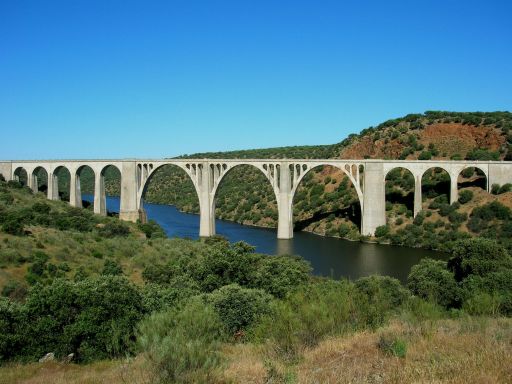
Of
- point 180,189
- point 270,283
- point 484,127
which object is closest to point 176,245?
point 270,283

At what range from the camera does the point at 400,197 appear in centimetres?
4497

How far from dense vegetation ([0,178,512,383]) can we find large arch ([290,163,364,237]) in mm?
21102

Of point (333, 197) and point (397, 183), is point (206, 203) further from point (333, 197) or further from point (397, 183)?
point (397, 183)

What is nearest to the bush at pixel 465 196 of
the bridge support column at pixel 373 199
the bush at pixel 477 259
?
the bridge support column at pixel 373 199

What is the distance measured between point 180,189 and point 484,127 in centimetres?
4630

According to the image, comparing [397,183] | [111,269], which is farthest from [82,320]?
[397,183]

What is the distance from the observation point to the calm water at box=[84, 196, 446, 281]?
29.2 meters

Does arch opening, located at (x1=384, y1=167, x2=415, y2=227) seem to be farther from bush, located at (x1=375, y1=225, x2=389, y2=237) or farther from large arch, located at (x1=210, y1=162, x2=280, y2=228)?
large arch, located at (x1=210, y1=162, x2=280, y2=228)

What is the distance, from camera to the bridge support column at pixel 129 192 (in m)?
47.4

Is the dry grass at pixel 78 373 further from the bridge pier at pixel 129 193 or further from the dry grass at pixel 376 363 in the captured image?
the bridge pier at pixel 129 193

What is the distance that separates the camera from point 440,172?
149 feet

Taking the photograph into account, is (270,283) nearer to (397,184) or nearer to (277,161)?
(277,161)

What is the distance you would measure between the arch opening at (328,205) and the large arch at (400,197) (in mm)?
2664

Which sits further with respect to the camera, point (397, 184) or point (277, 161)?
point (397, 184)
